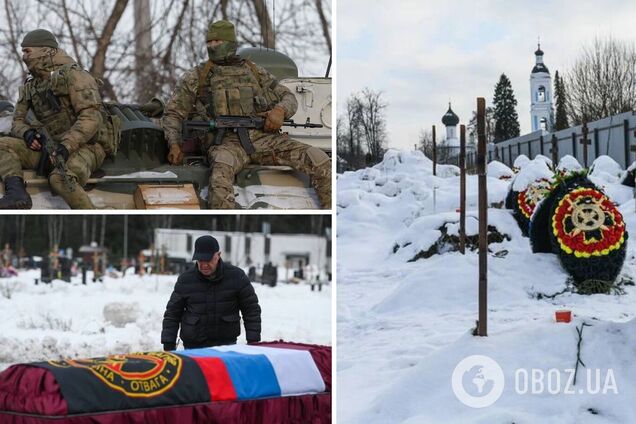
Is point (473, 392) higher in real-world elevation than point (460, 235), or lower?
lower

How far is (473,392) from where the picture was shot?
6.06 meters

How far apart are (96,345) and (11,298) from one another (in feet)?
11.8

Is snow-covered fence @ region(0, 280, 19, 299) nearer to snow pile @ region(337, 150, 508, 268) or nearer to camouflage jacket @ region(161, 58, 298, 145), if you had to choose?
snow pile @ region(337, 150, 508, 268)

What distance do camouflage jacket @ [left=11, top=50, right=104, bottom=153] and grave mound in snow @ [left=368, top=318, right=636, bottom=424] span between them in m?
2.24

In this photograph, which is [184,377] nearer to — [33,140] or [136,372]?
[136,372]

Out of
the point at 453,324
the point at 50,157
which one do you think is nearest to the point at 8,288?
the point at 453,324

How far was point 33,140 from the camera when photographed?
5.25m

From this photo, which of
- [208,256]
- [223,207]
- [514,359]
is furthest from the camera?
[514,359]

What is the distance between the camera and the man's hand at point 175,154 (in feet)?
18.5

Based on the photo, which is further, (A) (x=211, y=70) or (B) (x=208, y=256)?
(A) (x=211, y=70)

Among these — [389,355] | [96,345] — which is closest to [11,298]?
[96,345]

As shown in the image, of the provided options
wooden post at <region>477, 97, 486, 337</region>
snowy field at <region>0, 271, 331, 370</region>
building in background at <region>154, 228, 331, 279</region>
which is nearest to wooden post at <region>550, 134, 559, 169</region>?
building in background at <region>154, 228, 331, 279</region>

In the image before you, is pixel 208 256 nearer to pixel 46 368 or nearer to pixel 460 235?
pixel 46 368

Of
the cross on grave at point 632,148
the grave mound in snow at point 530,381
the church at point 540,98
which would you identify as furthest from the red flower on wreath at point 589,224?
the church at point 540,98
